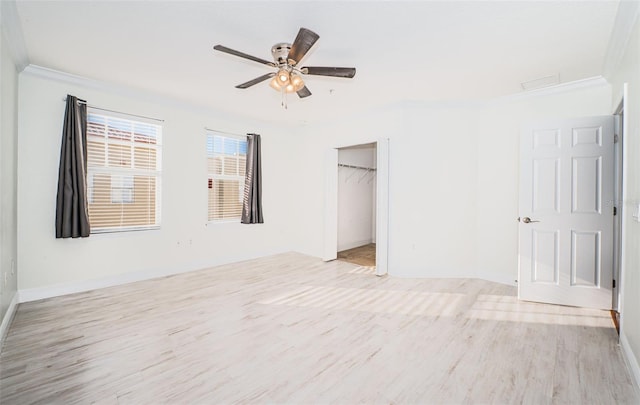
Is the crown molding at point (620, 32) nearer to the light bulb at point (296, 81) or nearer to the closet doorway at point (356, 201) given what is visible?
the light bulb at point (296, 81)

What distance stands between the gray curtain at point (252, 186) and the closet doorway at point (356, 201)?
1.83m

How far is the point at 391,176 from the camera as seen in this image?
4.46 meters

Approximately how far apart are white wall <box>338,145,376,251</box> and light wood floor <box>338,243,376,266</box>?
246mm

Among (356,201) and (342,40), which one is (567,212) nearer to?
(342,40)

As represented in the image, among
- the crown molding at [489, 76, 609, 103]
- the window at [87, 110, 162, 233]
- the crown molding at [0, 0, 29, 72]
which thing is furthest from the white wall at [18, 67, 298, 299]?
the crown molding at [489, 76, 609, 103]

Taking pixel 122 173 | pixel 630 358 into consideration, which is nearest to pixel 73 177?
pixel 122 173

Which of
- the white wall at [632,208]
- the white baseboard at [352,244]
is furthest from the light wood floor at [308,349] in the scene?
the white baseboard at [352,244]

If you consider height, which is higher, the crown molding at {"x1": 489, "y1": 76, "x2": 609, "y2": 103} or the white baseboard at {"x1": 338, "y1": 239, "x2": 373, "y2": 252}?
the crown molding at {"x1": 489, "y1": 76, "x2": 609, "y2": 103}

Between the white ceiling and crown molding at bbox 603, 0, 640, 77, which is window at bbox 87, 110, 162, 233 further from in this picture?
crown molding at bbox 603, 0, 640, 77

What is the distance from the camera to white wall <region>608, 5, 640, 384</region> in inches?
81.2

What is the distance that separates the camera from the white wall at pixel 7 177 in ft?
8.30

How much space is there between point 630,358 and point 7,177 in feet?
17.8

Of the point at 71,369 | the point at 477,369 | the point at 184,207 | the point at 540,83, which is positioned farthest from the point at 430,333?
the point at 184,207

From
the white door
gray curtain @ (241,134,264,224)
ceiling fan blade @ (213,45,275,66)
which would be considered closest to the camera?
ceiling fan blade @ (213,45,275,66)
